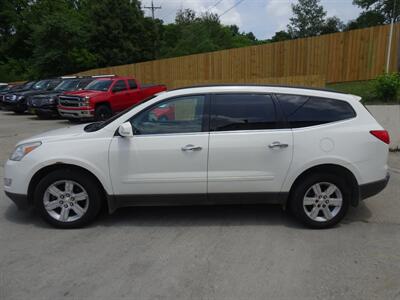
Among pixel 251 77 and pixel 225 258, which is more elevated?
pixel 251 77

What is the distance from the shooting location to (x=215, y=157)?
4.26 m

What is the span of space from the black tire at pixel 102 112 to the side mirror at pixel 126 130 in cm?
1060

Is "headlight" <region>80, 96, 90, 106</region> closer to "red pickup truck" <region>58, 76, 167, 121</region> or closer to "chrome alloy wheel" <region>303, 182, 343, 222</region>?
"red pickup truck" <region>58, 76, 167, 121</region>

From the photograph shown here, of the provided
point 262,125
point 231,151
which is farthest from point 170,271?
point 262,125

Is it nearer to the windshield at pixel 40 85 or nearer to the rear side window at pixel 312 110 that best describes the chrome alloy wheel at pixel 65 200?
the rear side window at pixel 312 110

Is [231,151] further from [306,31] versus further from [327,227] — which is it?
[306,31]

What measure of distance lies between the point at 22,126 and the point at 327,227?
13.6 meters

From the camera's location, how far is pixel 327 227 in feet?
14.5

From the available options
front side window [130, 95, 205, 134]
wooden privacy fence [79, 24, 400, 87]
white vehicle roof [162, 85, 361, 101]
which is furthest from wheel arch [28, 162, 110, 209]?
wooden privacy fence [79, 24, 400, 87]

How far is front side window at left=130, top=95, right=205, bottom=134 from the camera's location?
435 cm

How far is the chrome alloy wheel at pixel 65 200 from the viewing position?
440 centimetres

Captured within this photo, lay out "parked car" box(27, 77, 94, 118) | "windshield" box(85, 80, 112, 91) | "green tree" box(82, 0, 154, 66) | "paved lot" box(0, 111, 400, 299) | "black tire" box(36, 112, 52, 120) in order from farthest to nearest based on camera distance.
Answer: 1. "green tree" box(82, 0, 154, 66)
2. "black tire" box(36, 112, 52, 120)
3. "parked car" box(27, 77, 94, 118)
4. "windshield" box(85, 80, 112, 91)
5. "paved lot" box(0, 111, 400, 299)

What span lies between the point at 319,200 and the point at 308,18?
7617 centimetres

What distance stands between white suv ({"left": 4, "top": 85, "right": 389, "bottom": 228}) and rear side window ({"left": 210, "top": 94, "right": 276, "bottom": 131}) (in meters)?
0.01
